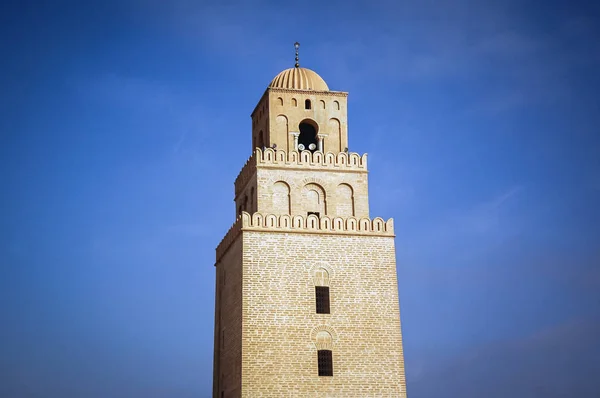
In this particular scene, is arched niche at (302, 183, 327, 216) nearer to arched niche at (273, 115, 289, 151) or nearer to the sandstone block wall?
the sandstone block wall

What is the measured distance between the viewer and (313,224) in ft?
95.6

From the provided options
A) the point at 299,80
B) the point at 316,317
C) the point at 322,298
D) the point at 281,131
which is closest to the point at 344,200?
the point at 281,131

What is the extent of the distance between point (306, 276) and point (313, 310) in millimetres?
1208

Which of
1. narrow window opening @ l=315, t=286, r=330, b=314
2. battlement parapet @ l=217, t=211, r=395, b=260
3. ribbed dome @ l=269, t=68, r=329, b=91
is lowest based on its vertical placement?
narrow window opening @ l=315, t=286, r=330, b=314

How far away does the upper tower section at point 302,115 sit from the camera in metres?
31.6

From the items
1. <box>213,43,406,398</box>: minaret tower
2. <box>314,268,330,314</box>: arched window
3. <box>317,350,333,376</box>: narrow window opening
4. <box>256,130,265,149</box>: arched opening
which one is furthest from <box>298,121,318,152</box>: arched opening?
<box>317,350,333,376</box>: narrow window opening

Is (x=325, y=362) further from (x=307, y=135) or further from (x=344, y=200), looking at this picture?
(x=307, y=135)

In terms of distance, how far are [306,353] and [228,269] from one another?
5.12 meters

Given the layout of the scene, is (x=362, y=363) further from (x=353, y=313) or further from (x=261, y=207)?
(x=261, y=207)

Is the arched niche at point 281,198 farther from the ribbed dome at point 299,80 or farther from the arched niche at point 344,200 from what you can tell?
the ribbed dome at point 299,80

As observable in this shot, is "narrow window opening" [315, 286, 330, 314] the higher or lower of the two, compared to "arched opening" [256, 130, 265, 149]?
lower

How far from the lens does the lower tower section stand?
2719cm

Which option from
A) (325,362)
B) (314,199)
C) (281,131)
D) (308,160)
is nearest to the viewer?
(325,362)

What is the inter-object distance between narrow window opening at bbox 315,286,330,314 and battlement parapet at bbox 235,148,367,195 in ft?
15.8
